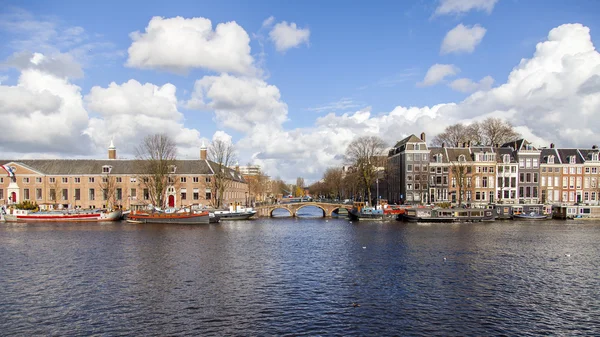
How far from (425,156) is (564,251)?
70158 mm

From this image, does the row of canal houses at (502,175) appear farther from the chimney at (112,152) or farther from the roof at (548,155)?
the chimney at (112,152)

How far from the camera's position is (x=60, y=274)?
3650cm

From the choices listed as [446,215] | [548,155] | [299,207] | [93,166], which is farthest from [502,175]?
[93,166]

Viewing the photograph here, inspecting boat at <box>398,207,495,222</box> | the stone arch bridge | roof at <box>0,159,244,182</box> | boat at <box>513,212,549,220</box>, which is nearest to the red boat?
roof at <box>0,159,244,182</box>

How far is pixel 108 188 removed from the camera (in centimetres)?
11000

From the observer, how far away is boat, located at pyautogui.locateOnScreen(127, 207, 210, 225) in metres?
86.4

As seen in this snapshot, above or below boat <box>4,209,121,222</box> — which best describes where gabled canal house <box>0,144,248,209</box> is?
above

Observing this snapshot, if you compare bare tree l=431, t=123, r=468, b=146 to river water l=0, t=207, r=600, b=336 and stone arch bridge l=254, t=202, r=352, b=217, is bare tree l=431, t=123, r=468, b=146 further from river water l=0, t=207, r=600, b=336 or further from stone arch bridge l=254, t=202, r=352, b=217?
river water l=0, t=207, r=600, b=336

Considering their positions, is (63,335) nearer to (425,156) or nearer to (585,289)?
(585,289)

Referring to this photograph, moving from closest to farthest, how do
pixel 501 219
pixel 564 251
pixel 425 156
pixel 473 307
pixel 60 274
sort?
pixel 473 307, pixel 60 274, pixel 564 251, pixel 501 219, pixel 425 156

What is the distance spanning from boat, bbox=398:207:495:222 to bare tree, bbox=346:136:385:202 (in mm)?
20674

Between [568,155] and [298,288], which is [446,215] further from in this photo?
[298,288]

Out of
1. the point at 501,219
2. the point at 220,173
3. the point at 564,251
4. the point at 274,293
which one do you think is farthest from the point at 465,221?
the point at 274,293

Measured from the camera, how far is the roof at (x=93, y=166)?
111m
